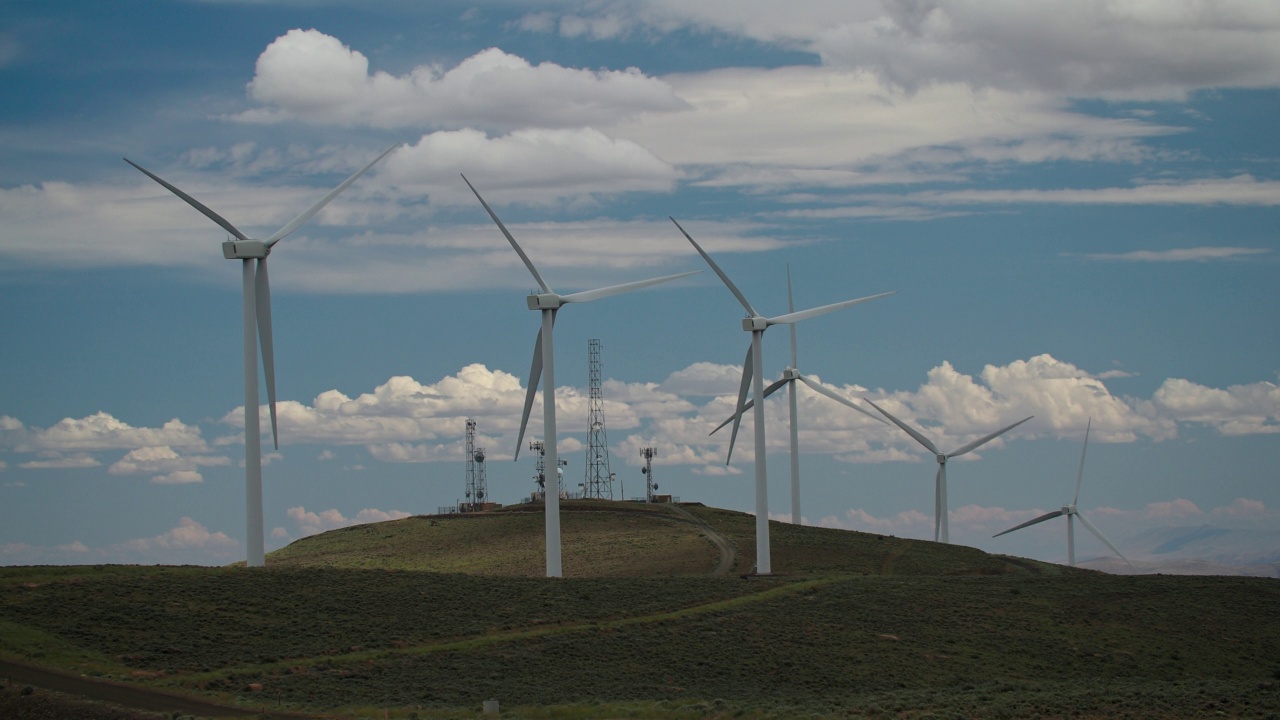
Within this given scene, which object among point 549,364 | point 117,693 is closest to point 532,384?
point 549,364

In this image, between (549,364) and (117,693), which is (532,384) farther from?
(117,693)

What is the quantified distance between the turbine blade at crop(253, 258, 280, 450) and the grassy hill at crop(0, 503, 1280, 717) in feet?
36.0

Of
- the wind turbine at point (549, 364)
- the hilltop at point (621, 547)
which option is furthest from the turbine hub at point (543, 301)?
the hilltop at point (621, 547)

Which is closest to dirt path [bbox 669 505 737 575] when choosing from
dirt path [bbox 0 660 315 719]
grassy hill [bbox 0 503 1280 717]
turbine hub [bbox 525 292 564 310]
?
grassy hill [bbox 0 503 1280 717]

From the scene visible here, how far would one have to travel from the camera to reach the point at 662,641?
71.0m

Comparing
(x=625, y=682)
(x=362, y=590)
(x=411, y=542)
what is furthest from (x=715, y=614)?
(x=411, y=542)

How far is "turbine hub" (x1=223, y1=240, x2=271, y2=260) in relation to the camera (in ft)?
256

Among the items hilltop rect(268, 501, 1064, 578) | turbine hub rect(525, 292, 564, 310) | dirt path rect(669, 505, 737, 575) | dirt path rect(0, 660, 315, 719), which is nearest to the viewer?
dirt path rect(0, 660, 315, 719)

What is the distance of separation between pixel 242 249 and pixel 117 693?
33.0 metres

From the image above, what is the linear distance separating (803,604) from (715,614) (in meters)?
7.64

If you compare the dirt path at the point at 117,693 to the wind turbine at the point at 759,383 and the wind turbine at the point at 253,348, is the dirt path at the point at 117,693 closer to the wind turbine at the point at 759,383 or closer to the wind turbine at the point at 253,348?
the wind turbine at the point at 253,348

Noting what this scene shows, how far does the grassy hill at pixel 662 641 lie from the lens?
57.5m

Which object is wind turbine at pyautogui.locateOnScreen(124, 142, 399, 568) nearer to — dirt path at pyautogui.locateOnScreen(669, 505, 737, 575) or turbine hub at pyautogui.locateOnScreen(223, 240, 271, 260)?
turbine hub at pyautogui.locateOnScreen(223, 240, 271, 260)

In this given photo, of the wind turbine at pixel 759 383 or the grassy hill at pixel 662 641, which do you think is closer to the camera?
the grassy hill at pixel 662 641
